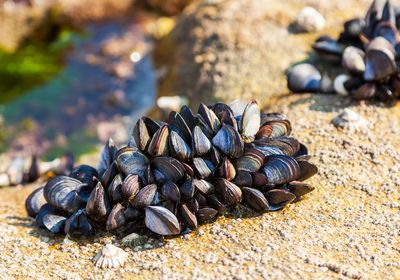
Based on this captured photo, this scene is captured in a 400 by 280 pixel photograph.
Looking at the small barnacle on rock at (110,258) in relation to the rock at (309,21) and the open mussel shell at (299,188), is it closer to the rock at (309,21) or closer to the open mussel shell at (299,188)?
the open mussel shell at (299,188)

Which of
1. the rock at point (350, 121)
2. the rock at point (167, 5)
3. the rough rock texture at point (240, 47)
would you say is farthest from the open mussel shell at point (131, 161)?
the rock at point (167, 5)

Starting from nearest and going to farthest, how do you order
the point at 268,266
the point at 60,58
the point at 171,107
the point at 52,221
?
1. the point at 268,266
2. the point at 52,221
3. the point at 171,107
4. the point at 60,58

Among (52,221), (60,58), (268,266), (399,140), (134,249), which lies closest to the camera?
(268,266)

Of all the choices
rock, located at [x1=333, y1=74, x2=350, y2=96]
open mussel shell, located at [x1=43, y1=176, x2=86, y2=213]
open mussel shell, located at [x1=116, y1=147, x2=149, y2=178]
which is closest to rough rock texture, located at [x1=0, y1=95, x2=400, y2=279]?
open mussel shell, located at [x1=43, y1=176, x2=86, y2=213]

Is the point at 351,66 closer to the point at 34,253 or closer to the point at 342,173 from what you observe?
the point at 342,173

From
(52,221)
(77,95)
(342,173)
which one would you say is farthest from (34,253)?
(77,95)

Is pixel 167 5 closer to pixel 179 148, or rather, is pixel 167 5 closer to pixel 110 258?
pixel 179 148
